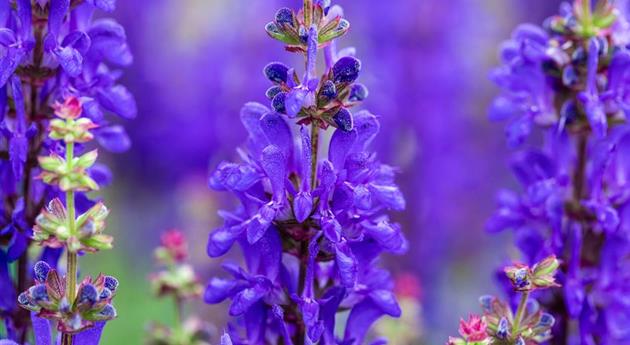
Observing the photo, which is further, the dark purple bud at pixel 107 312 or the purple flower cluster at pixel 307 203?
the purple flower cluster at pixel 307 203

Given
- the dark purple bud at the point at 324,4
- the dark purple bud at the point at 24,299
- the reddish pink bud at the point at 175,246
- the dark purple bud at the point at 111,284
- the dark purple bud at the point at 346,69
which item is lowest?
the dark purple bud at the point at 24,299

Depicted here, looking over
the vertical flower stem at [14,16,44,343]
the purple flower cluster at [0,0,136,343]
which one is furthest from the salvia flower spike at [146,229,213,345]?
the vertical flower stem at [14,16,44,343]

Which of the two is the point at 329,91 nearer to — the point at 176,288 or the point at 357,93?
the point at 357,93

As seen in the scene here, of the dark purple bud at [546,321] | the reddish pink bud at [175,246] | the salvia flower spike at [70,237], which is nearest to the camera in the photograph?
the salvia flower spike at [70,237]

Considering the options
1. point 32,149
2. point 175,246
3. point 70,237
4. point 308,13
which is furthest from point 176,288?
point 308,13

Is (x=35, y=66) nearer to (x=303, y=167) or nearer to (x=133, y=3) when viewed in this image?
(x=303, y=167)

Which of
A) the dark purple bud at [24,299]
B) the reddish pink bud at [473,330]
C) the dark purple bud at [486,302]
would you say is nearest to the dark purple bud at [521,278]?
the reddish pink bud at [473,330]

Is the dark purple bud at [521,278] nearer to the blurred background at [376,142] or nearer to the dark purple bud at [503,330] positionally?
the dark purple bud at [503,330]

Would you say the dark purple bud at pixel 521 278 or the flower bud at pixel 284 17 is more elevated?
the flower bud at pixel 284 17
